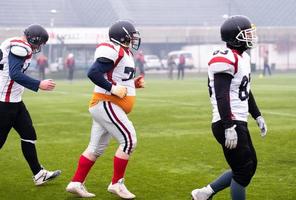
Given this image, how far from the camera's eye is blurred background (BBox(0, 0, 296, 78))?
188ft

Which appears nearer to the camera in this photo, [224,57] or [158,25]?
[224,57]

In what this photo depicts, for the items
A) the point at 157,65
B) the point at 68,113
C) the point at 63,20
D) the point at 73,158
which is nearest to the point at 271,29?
the point at 157,65

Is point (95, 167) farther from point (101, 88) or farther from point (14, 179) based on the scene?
point (101, 88)

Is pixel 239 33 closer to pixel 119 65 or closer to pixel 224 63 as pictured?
pixel 224 63

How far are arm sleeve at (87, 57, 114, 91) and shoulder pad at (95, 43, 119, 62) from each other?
0.04m

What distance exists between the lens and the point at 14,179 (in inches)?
301

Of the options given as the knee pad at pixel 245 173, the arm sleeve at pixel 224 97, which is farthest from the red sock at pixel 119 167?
the arm sleeve at pixel 224 97

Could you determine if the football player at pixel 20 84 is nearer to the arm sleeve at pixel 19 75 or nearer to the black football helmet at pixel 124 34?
the arm sleeve at pixel 19 75

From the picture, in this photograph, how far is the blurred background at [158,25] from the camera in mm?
57219

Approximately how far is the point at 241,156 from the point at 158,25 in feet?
232

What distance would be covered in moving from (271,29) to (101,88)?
62.6 meters

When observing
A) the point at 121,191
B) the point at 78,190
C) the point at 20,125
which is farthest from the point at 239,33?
the point at 20,125

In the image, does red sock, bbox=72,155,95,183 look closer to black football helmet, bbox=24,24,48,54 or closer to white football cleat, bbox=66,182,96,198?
white football cleat, bbox=66,182,96,198

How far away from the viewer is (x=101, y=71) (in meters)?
6.25
